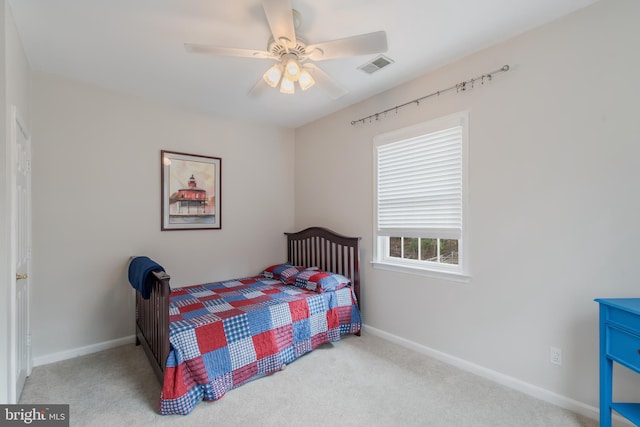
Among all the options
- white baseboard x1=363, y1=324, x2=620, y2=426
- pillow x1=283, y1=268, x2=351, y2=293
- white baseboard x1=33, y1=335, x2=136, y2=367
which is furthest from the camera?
pillow x1=283, y1=268, x2=351, y2=293

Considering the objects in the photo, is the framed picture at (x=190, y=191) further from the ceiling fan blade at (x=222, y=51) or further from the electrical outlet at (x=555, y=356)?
the electrical outlet at (x=555, y=356)

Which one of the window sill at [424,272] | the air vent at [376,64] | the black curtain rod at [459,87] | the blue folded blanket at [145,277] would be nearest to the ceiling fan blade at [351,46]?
the air vent at [376,64]

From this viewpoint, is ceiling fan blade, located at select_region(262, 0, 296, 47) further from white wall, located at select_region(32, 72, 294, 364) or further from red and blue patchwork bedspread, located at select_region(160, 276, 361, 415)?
white wall, located at select_region(32, 72, 294, 364)

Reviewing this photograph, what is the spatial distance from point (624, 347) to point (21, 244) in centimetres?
387

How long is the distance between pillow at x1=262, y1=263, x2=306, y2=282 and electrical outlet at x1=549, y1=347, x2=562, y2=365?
7.62ft

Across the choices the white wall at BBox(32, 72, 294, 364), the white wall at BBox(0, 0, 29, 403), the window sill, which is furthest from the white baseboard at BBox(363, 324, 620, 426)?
the white wall at BBox(0, 0, 29, 403)

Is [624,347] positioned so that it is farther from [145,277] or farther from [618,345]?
[145,277]

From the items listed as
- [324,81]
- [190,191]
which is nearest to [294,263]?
[190,191]

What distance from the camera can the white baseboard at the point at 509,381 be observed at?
1896 mm

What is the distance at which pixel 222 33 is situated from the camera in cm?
211

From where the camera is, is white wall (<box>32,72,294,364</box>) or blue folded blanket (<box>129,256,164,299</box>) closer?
blue folded blanket (<box>129,256,164,299</box>)

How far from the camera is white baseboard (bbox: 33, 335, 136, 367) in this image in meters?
2.61

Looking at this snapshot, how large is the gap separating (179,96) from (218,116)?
57 cm

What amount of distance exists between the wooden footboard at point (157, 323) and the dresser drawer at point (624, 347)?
2.63 meters
